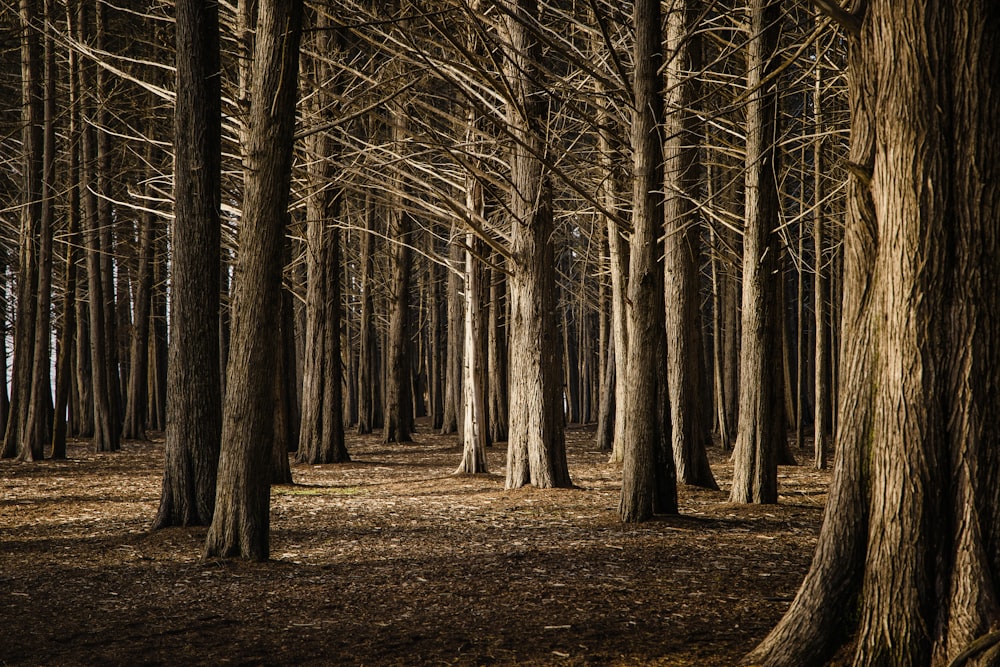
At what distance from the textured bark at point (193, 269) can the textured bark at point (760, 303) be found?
19.1 ft

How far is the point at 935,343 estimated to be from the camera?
12.9ft

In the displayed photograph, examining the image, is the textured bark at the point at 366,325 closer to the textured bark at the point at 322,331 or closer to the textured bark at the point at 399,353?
the textured bark at the point at 399,353

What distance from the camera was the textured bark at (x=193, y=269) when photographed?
8.91 m

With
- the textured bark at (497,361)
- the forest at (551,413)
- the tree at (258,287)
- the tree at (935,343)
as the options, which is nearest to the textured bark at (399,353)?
the textured bark at (497,361)

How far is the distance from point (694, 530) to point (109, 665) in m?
5.70

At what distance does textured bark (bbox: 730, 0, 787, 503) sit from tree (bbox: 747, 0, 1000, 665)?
6090mm

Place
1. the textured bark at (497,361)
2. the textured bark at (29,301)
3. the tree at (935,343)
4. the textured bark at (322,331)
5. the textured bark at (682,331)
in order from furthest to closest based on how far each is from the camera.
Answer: the textured bark at (497,361) → the textured bark at (29,301) → the textured bark at (322,331) → the textured bark at (682,331) → the tree at (935,343)

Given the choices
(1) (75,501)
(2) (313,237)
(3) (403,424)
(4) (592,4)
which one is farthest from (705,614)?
(3) (403,424)

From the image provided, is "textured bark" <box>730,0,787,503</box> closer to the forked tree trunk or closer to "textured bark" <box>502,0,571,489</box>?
"textured bark" <box>502,0,571,489</box>

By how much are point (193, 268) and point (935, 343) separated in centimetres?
715

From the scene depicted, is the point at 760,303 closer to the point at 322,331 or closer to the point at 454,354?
the point at 322,331

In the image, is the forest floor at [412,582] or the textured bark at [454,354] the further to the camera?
the textured bark at [454,354]

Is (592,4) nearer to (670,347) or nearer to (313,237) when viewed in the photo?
(670,347)

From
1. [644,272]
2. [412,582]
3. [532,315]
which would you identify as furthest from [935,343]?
[532,315]
